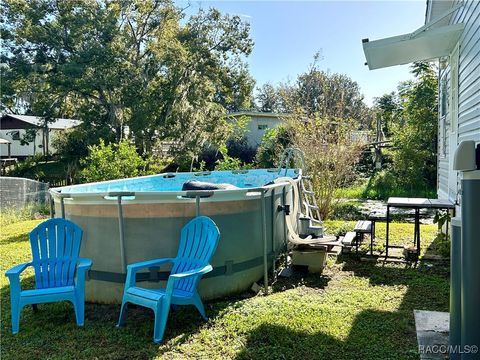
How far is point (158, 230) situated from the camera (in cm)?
418

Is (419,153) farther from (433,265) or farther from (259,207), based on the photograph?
(259,207)

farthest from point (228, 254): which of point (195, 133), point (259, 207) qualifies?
point (195, 133)

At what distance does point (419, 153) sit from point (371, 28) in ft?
16.3

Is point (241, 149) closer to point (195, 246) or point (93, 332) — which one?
point (195, 246)

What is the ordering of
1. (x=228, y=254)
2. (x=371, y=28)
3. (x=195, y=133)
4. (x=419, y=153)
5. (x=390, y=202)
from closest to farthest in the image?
(x=228, y=254) < (x=390, y=202) < (x=371, y=28) < (x=419, y=153) < (x=195, y=133)

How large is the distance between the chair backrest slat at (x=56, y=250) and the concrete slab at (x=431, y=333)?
3.32 metres

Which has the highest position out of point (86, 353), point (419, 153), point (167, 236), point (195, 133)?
point (195, 133)

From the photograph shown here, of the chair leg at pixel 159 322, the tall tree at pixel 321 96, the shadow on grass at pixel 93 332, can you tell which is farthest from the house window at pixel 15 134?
the chair leg at pixel 159 322

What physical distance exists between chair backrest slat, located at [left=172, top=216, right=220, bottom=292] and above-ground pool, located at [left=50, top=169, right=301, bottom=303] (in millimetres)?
166

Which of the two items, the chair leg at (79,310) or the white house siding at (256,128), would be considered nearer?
the chair leg at (79,310)

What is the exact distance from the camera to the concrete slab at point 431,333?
297cm

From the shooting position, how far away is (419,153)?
44.7 ft

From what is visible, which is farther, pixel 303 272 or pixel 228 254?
pixel 303 272

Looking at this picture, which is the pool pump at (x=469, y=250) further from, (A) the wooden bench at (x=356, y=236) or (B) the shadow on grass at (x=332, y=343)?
(A) the wooden bench at (x=356, y=236)
